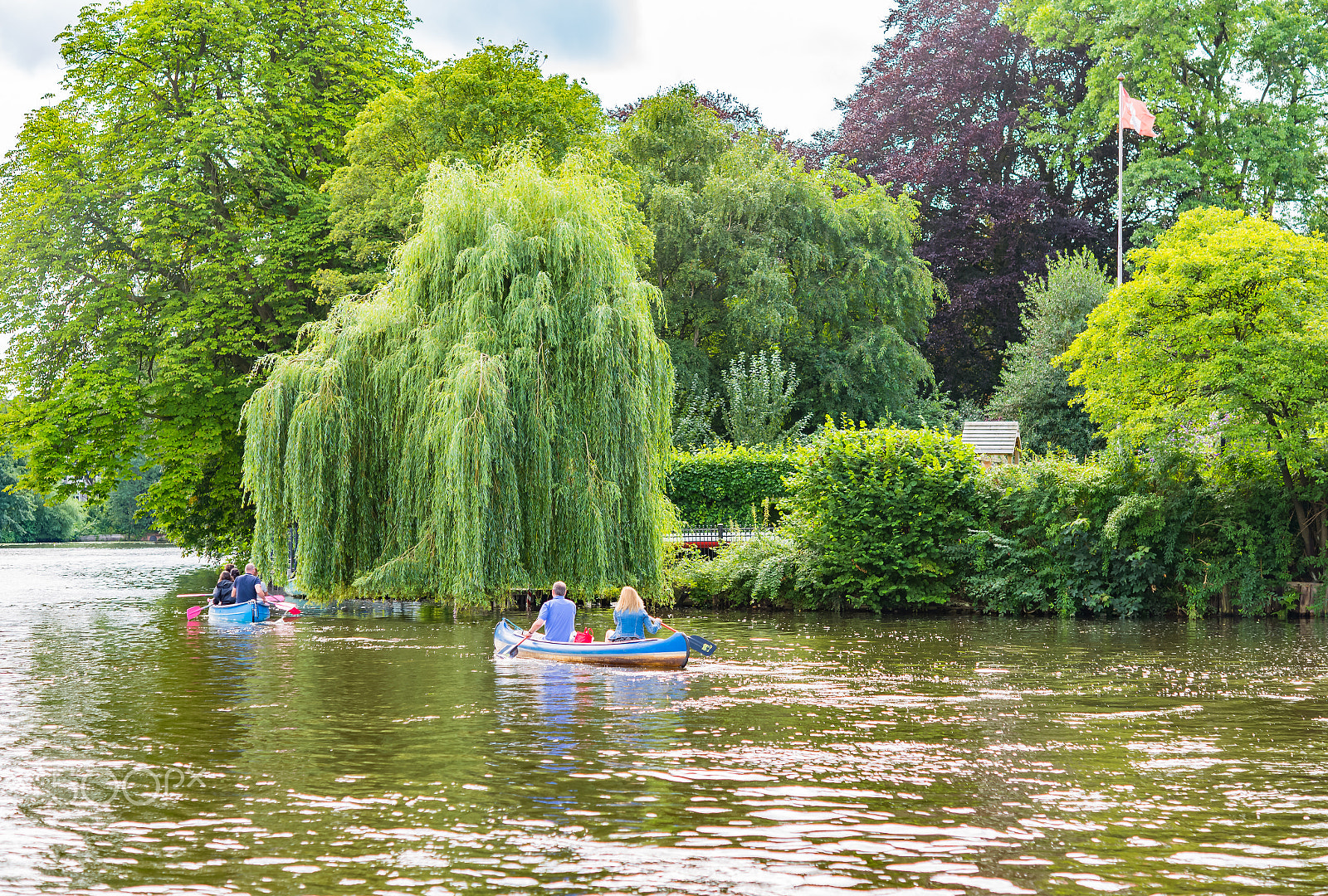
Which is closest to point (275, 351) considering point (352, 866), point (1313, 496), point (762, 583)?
point (762, 583)

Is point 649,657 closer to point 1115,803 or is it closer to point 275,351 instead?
point 1115,803

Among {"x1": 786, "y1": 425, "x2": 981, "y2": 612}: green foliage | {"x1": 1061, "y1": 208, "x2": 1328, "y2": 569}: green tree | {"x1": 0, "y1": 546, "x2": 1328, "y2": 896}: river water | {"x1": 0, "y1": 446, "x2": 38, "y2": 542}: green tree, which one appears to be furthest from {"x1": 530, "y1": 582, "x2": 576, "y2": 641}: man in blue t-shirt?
{"x1": 0, "y1": 446, "x2": 38, "y2": 542}: green tree

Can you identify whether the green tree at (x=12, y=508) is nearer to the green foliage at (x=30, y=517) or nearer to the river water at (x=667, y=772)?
the green foliage at (x=30, y=517)

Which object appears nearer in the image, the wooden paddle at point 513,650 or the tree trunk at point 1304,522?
the wooden paddle at point 513,650

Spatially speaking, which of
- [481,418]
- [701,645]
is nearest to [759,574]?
[481,418]

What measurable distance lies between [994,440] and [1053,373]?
5565 mm

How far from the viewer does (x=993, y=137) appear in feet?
160

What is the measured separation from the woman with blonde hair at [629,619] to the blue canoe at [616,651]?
415 millimetres

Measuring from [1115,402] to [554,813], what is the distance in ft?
69.2

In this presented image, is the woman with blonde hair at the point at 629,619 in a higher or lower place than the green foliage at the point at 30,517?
lower

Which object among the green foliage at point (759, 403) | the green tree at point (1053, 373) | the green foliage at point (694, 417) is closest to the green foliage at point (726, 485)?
the green foliage at point (694, 417)

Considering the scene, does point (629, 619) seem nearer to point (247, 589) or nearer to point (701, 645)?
point (701, 645)

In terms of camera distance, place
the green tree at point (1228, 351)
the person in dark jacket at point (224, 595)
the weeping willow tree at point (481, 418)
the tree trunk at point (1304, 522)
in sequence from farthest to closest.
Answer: the tree trunk at point (1304, 522) < the person in dark jacket at point (224, 595) < the green tree at point (1228, 351) < the weeping willow tree at point (481, 418)

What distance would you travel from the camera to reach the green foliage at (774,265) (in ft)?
139
